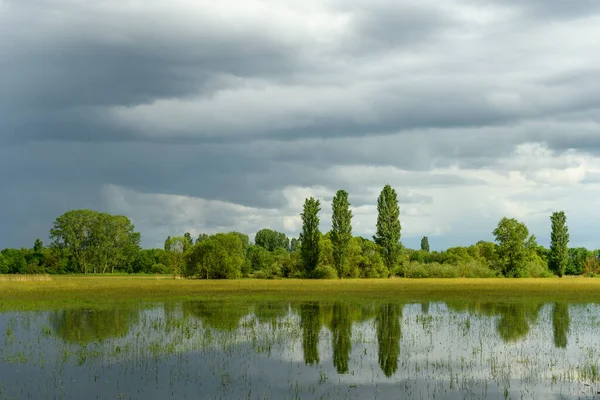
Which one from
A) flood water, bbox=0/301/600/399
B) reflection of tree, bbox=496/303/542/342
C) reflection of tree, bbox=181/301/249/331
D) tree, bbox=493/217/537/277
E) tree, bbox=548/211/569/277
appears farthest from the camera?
tree, bbox=548/211/569/277

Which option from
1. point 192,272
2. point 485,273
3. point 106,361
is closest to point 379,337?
point 106,361

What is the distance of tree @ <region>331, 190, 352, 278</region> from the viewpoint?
11569 cm

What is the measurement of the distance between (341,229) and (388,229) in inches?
401

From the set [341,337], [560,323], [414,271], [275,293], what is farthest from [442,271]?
[341,337]

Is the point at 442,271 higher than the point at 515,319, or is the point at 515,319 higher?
the point at 442,271

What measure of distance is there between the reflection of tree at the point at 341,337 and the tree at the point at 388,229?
6875 centimetres

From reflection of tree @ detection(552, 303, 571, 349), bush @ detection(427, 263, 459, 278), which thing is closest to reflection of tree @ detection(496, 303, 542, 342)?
reflection of tree @ detection(552, 303, 571, 349)

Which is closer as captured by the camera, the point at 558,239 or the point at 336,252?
the point at 336,252

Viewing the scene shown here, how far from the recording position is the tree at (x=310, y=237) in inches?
4471

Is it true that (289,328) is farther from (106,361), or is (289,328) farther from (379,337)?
(106,361)

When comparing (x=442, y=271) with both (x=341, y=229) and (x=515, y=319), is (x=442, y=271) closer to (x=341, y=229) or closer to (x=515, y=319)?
(x=341, y=229)

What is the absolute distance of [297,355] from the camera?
27.8m

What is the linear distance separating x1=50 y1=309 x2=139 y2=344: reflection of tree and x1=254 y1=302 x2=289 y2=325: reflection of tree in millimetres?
9809

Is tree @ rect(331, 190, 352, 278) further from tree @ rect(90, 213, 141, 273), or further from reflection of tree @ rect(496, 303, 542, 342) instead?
tree @ rect(90, 213, 141, 273)
